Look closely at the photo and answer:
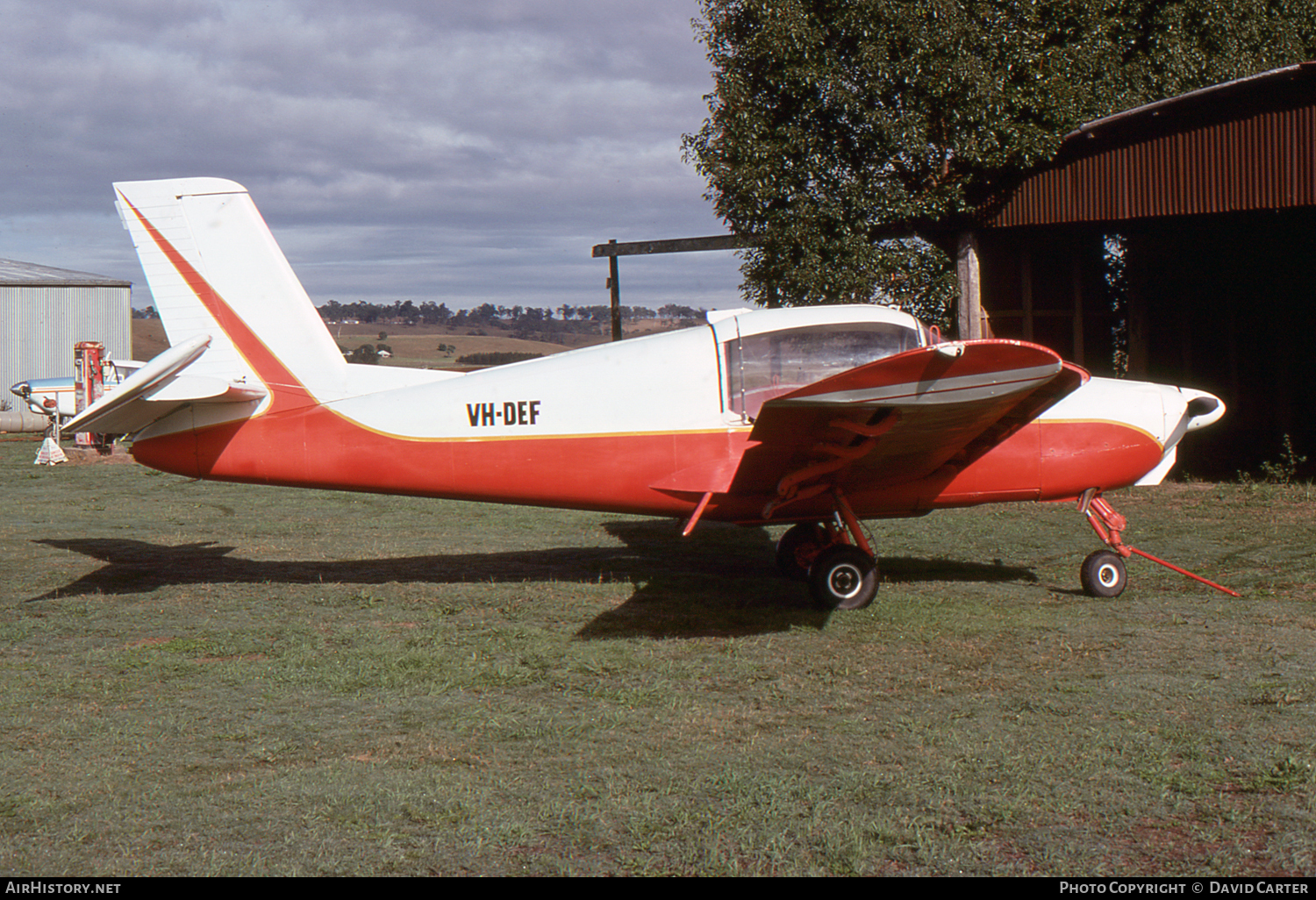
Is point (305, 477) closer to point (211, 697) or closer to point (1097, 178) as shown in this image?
point (211, 697)

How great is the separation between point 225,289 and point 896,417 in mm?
5542

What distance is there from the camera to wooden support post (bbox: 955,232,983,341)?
15.8m

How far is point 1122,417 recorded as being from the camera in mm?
8250

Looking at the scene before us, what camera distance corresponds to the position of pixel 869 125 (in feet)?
48.1

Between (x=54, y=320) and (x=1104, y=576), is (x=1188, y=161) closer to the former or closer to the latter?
(x=1104, y=576)

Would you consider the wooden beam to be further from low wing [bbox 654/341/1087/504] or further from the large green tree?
low wing [bbox 654/341/1087/504]

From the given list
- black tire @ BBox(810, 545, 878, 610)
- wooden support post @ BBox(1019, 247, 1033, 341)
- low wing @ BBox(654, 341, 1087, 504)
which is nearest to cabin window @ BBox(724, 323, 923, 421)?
low wing @ BBox(654, 341, 1087, 504)

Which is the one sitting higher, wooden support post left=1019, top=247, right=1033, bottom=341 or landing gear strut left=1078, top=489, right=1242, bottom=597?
wooden support post left=1019, top=247, right=1033, bottom=341

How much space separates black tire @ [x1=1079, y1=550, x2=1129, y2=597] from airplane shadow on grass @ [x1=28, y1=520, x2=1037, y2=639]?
0.86 metres

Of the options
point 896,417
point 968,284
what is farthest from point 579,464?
point 968,284

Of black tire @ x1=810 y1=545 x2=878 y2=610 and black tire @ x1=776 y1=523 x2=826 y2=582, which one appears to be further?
black tire @ x1=776 y1=523 x2=826 y2=582

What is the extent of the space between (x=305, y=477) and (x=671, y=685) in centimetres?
392

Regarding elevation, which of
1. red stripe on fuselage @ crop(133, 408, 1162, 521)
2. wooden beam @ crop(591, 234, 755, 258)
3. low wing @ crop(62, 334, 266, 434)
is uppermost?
wooden beam @ crop(591, 234, 755, 258)
